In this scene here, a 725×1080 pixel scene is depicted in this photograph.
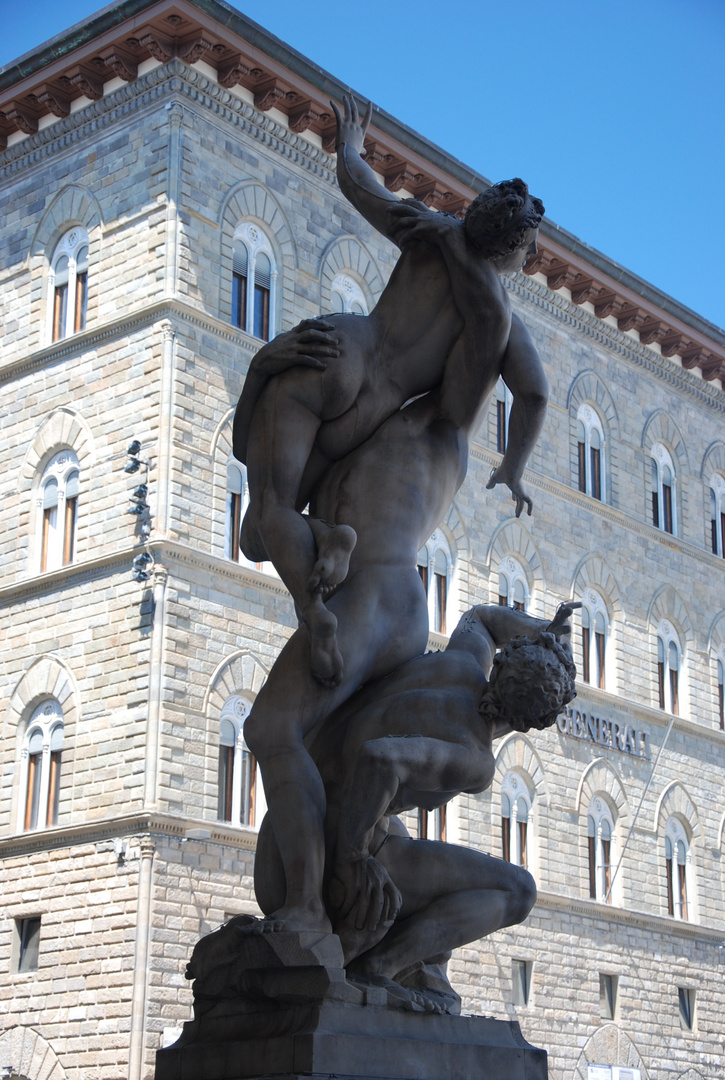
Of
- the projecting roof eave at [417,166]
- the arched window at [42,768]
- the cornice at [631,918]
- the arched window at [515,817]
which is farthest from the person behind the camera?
the cornice at [631,918]

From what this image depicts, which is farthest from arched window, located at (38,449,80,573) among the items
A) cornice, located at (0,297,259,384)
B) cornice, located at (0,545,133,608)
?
cornice, located at (0,297,259,384)

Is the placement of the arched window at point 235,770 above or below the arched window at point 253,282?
below

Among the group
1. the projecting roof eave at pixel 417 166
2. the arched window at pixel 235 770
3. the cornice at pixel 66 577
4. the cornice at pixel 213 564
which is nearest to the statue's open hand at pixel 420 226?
the cornice at pixel 213 564

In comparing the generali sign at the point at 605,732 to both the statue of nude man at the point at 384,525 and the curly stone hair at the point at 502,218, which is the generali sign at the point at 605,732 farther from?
the curly stone hair at the point at 502,218

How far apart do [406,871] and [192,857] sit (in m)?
15.4

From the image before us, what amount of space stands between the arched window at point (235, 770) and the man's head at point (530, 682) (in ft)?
52.4

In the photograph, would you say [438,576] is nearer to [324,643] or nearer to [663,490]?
[663,490]

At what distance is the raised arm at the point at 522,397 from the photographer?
17.2 feet

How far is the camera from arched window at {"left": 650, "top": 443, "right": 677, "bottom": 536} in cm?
3089

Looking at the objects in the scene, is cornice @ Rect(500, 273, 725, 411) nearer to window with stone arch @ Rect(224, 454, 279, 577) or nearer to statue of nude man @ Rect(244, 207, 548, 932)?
window with stone arch @ Rect(224, 454, 279, 577)

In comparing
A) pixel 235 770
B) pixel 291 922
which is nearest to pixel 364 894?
pixel 291 922

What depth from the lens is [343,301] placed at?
24.5m

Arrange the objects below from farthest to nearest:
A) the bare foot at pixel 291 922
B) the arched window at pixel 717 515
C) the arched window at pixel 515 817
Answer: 1. the arched window at pixel 717 515
2. the arched window at pixel 515 817
3. the bare foot at pixel 291 922

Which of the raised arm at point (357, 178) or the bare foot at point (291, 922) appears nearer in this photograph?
the bare foot at point (291, 922)
